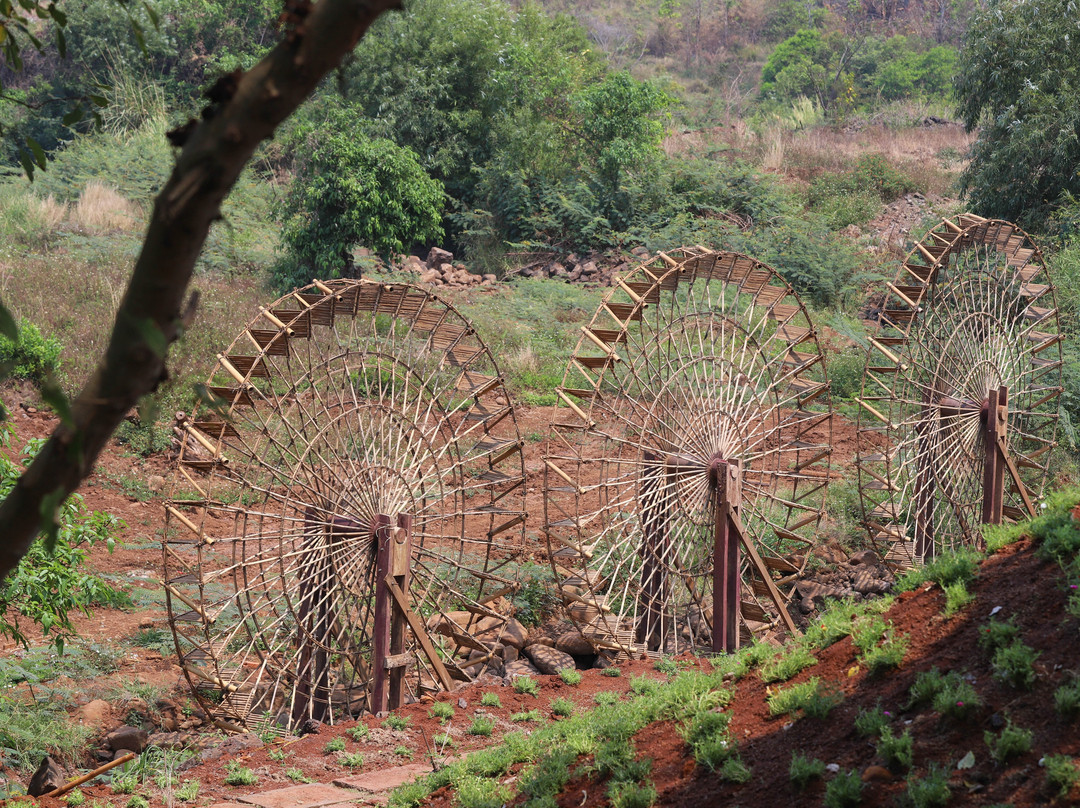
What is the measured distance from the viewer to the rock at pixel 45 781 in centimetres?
621

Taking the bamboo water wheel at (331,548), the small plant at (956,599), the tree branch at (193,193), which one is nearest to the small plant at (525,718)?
the bamboo water wheel at (331,548)

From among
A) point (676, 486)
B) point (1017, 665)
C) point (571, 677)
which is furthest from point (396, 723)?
point (1017, 665)

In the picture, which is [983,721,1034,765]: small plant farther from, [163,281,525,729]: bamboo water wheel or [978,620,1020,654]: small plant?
[163,281,525,729]: bamboo water wheel

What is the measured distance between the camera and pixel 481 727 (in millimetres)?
7234

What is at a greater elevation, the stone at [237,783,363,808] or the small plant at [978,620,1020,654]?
the small plant at [978,620,1020,654]

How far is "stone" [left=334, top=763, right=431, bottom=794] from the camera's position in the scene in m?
6.22

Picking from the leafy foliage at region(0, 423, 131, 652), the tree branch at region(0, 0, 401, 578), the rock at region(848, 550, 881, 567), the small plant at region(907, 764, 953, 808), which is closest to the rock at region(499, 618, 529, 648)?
the rock at region(848, 550, 881, 567)

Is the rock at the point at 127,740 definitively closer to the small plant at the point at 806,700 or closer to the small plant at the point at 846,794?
the small plant at the point at 806,700

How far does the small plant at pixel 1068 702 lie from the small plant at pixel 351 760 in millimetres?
4345

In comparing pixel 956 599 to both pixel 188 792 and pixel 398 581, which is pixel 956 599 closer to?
pixel 398 581

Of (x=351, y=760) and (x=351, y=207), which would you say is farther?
(x=351, y=207)

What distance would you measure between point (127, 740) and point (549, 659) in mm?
3610

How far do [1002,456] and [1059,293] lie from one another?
6.27 m

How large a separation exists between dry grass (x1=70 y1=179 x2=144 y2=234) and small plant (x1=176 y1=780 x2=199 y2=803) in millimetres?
15801
